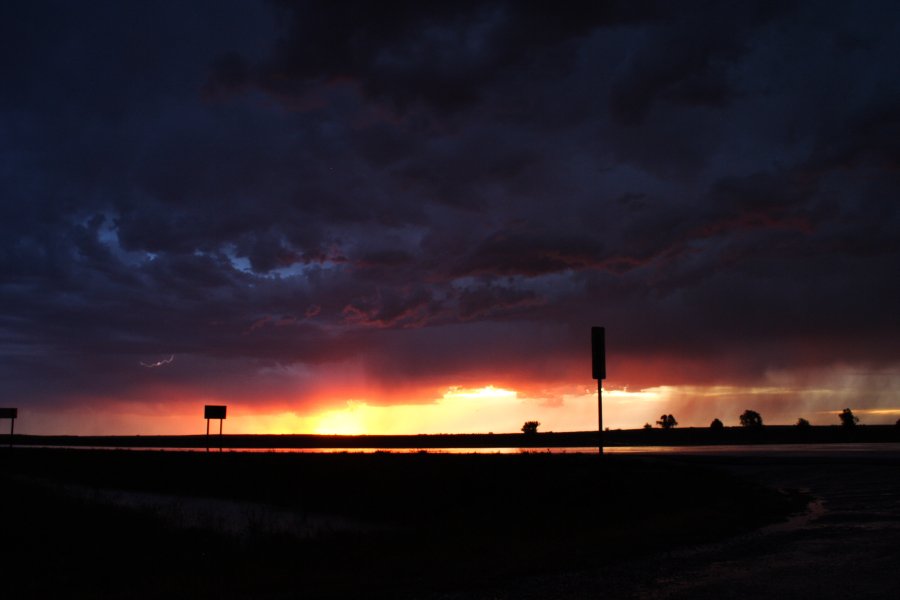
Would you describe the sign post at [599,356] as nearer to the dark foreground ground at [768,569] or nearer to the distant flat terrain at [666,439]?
the dark foreground ground at [768,569]

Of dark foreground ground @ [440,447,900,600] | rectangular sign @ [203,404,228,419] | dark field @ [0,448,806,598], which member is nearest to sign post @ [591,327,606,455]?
dark field @ [0,448,806,598]

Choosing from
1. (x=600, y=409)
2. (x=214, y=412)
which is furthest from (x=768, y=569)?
(x=214, y=412)

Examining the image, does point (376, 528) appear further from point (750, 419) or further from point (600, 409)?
point (750, 419)

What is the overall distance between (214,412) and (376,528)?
3082cm

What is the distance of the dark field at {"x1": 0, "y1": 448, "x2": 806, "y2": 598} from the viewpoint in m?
10.8

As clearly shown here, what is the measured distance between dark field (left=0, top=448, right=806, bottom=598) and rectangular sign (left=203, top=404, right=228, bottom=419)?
10218 millimetres

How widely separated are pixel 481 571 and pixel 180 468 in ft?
140

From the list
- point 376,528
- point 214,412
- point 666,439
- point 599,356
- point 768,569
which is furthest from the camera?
point 666,439

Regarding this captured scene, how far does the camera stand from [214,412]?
49281 mm

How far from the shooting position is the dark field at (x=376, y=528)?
10.8 metres

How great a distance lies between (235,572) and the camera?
12.1 meters

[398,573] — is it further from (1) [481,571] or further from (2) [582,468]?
(2) [582,468]

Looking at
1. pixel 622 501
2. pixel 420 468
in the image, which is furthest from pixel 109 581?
pixel 420 468

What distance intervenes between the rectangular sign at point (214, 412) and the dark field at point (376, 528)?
10.2 m
